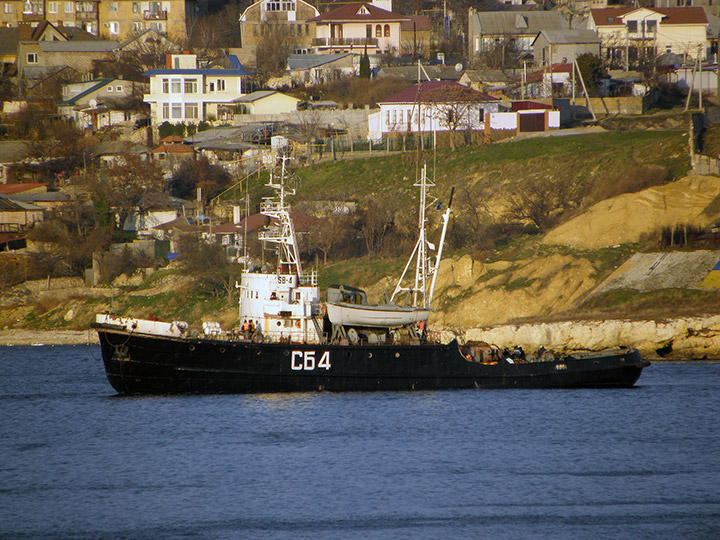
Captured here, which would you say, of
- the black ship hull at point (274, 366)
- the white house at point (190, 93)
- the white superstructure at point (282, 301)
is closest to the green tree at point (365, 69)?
the white house at point (190, 93)

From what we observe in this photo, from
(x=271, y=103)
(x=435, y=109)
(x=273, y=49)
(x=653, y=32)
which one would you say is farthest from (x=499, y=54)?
(x=435, y=109)

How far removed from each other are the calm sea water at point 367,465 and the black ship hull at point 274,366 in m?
0.57

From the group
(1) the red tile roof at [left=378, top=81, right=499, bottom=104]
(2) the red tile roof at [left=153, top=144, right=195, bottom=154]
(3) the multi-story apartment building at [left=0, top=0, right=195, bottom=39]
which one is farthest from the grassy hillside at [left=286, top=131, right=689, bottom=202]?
(3) the multi-story apartment building at [left=0, top=0, right=195, bottom=39]

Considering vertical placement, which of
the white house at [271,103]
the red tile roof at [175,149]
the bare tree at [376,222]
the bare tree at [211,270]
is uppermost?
the white house at [271,103]

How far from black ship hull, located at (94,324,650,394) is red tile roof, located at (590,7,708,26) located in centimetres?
7407

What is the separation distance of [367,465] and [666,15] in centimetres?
8724

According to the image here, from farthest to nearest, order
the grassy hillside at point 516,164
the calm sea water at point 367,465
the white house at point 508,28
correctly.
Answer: the white house at point 508,28, the grassy hillside at point 516,164, the calm sea water at point 367,465

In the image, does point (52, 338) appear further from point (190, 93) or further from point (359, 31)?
point (359, 31)

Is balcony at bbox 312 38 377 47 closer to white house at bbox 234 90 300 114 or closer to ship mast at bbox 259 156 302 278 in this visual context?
white house at bbox 234 90 300 114

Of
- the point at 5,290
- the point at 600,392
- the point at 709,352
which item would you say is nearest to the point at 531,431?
the point at 600,392

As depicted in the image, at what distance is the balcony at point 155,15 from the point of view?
129 meters

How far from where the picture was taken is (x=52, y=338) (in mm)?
71438

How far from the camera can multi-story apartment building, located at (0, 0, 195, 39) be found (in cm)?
12938

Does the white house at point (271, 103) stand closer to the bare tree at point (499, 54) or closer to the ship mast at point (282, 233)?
the bare tree at point (499, 54)
